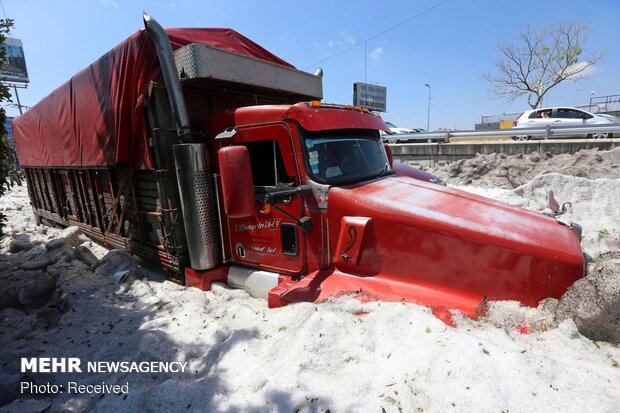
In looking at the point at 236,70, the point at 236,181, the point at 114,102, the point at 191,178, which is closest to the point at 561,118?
the point at 236,70

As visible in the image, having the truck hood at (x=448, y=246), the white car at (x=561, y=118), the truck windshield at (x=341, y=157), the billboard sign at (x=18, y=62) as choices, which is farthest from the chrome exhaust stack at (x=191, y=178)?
the billboard sign at (x=18, y=62)

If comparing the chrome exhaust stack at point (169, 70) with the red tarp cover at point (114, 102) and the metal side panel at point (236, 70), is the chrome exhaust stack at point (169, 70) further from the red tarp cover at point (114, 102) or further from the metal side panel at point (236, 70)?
the red tarp cover at point (114, 102)

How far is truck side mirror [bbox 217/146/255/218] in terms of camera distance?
8.89ft

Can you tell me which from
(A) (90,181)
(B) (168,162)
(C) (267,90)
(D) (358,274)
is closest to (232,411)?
(D) (358,274)

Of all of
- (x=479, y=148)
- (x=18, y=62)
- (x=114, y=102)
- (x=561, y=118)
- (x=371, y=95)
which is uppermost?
(x=18, y=62)

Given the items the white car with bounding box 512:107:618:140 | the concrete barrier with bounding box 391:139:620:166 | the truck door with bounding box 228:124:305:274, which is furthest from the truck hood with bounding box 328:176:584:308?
the white car with bounding box 512:107:618:140

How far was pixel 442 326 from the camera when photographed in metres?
2.13

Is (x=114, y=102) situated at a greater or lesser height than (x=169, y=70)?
lesser

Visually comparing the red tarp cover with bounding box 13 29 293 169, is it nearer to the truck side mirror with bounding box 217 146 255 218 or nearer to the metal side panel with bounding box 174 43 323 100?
the metal side panel with bounding box 174 43 323 100

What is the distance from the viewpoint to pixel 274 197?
3.04 meters

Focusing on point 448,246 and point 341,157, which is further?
point 341,157

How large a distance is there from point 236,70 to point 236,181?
1.70 meters

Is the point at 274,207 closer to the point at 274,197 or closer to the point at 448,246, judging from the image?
the point at 274,197

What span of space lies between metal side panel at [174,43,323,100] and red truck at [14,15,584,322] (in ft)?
0.05
